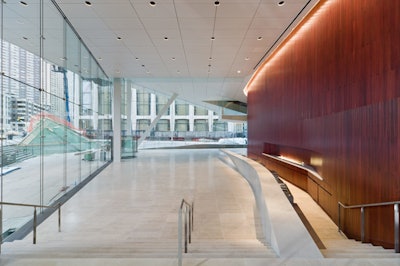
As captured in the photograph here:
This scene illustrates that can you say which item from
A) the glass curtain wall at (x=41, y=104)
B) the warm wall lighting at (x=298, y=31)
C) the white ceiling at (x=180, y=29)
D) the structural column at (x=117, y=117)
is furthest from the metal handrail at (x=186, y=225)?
the structural column at (x=117, y=117)

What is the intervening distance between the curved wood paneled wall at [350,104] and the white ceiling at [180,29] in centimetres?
117

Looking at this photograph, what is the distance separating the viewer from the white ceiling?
6678 mm

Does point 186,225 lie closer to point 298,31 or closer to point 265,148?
point 298,31

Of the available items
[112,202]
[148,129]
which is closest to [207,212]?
[112,202]

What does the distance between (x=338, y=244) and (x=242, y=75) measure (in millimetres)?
11961

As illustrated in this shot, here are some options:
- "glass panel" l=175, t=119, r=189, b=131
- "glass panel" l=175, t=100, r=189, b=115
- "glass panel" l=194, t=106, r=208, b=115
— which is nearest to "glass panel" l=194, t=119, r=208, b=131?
"glass panel" l=194, t=106, r=208, b=115

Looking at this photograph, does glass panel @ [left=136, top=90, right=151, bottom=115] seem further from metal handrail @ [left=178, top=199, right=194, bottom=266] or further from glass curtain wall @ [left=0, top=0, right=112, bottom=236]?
metal handrail @ [left=178, top=199, right=194, bottom=266]

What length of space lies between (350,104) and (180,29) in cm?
547

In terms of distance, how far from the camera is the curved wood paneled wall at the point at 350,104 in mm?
4035

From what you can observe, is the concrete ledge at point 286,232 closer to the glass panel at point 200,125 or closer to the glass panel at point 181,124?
the glass panel at point 181,124

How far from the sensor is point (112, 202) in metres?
7.54

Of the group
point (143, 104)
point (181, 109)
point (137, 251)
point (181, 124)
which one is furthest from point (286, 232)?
point (181, 109)

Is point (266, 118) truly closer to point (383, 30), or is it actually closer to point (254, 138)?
point (254, 138)

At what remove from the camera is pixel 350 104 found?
523 centimetres
